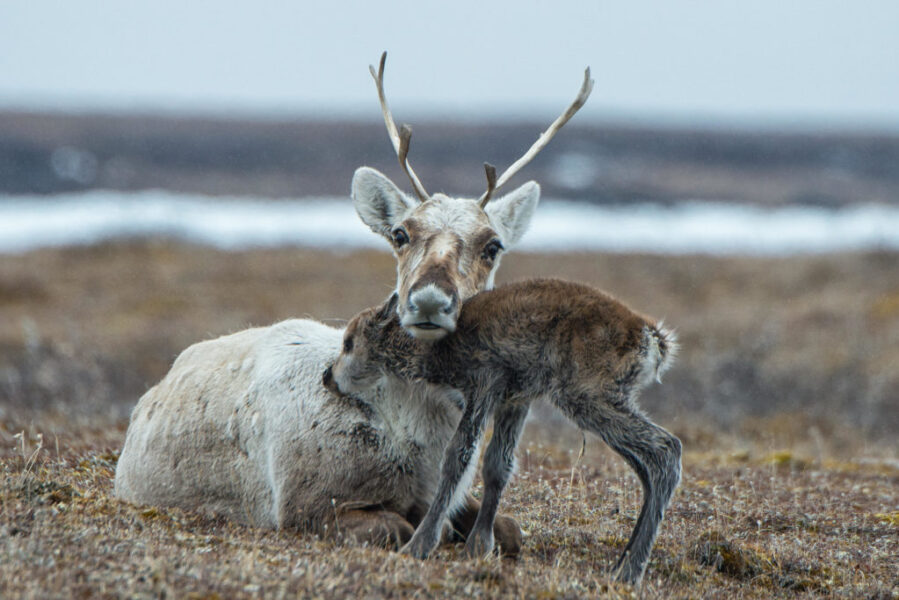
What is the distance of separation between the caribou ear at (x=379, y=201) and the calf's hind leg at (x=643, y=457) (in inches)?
104

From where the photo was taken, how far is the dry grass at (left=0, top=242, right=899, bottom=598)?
5.54 metres

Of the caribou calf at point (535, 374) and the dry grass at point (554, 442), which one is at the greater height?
the caribou calf at point (535, 374)

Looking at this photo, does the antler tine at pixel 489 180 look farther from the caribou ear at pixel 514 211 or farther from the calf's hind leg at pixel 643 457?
the calf's hind leg at pixel 643 457

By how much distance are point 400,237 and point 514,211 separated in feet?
4.12

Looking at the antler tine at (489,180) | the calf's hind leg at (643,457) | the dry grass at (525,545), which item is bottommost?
the dry grass at (525,545)

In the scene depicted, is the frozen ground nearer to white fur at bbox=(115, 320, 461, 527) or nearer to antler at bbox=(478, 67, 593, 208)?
antler at bbox=(478, 67, 593, 208)

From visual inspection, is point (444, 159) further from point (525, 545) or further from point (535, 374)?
point (535, 374)

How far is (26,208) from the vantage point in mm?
42688

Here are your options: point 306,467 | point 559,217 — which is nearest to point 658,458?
point 306,467

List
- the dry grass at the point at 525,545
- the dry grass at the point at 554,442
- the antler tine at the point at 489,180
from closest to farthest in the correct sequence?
the dry grass at the point at 525,545 < the dry grass at the point at 554,442 < the antler tine at the point at 489,180

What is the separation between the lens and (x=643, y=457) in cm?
630

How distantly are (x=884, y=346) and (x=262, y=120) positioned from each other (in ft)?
234

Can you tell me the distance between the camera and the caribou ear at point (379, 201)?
8305 mm

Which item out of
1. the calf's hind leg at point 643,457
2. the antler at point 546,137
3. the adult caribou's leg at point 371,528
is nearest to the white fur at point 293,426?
the adult caribou's leg at point 371,528
